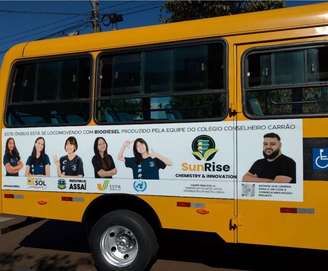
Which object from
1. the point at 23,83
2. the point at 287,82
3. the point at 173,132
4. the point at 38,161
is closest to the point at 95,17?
the point at 23,83

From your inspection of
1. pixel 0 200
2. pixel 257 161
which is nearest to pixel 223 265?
pixel 257 161

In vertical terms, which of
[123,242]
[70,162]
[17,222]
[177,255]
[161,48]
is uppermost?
[161,48]

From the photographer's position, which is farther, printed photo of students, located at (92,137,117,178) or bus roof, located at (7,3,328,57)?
printed photo of students, located at (92,137,117,178)

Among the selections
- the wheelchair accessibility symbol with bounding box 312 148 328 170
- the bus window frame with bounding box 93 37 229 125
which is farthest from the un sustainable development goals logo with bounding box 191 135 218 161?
the wheelchair accessibility symbol with bounding box 312 148 328 170

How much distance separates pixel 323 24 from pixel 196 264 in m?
3.38

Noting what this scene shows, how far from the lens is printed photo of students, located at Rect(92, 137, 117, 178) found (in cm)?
630

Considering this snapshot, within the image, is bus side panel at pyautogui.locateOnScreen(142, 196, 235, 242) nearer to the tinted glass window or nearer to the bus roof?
the bus roof

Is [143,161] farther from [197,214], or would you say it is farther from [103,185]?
[197,214]

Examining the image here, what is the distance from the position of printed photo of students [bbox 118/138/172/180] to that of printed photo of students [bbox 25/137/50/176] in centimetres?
107

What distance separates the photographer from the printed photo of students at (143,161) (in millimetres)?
6016

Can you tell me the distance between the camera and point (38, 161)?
6.74 m

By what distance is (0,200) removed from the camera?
22.9ft

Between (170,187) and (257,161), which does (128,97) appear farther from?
(257,161)

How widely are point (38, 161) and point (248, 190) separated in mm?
2679
